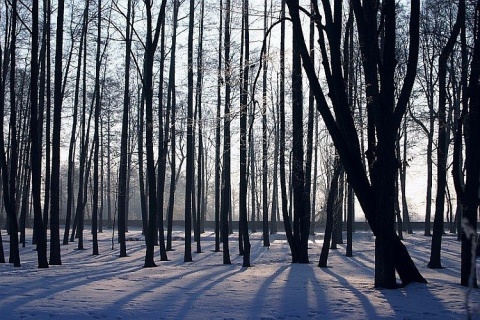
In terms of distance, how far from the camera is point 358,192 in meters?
→ 10.9

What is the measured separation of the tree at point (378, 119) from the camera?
10.7 m

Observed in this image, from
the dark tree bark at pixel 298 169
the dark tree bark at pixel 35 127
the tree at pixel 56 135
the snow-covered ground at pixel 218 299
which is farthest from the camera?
the dark tree bark at pixel 298 169

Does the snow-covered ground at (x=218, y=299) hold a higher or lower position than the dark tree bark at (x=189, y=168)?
lower

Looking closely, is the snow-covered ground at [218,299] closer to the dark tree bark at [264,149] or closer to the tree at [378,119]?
the tree at [378,119]

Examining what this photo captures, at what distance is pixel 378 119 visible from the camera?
35.2 ft

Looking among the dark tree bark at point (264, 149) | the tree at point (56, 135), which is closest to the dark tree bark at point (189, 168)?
the dark tree bark at point (264, 149)

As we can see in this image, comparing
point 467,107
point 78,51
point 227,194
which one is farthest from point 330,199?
point 78,51

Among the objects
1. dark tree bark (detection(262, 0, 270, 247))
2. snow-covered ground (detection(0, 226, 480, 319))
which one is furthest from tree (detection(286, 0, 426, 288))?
dark tree bark (detection(262, 0, 270, 247))

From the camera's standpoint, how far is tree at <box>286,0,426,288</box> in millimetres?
10703

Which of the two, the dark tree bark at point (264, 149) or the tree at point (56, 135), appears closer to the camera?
the dark tree bark at point (264, 149)

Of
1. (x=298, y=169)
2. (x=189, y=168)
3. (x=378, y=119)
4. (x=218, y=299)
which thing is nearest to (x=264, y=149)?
(x=189, y=168)

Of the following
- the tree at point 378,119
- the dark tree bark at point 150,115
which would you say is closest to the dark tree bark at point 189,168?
the dark tree bark at point 150,115

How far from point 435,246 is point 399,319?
11.7 m

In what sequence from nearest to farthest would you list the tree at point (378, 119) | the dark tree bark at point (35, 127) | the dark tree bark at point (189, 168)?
1. the tree at point (378, 119)
2. the dark tree bark at point (35, 127)
3. the dark tree bark at point (189, 168)
